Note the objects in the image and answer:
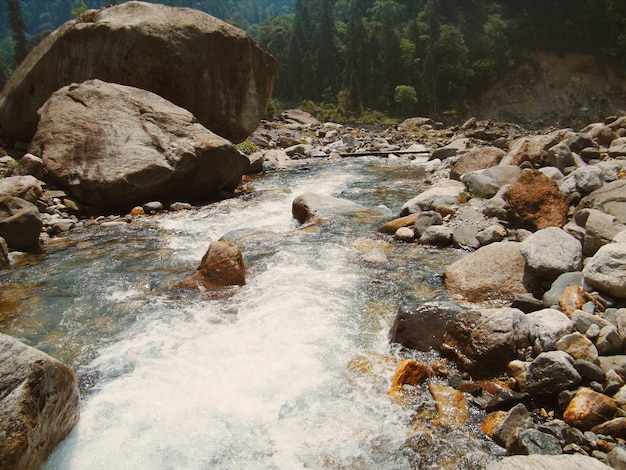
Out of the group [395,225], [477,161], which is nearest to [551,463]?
[395,225]

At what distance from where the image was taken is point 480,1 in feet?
253

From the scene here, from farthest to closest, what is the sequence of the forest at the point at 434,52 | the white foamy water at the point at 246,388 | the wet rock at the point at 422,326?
the forest at the point at 434,52, the wet rock at the point at 422,326, the white foamy water at the point at 246,388

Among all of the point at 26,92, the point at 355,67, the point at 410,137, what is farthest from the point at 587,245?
the point at 355,67

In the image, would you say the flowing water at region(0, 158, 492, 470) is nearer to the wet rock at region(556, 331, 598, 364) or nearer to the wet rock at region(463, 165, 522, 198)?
the wet rock at region(556, 331, 598, 364)

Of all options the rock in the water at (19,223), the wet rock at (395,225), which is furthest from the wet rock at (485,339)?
the rock in the water at (19,223)

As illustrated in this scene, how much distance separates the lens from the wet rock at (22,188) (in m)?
9.72

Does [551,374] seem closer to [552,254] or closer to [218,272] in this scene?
[552,254]

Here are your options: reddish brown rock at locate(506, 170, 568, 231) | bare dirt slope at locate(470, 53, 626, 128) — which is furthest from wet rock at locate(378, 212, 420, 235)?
bare dirt slope at locate(470, 53, 626, 128)

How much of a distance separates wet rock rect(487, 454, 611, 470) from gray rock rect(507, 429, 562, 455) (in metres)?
0.32

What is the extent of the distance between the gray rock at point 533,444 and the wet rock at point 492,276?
8.99 feet

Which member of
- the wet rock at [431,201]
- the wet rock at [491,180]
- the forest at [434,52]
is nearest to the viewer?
the wet rock at [431,201]

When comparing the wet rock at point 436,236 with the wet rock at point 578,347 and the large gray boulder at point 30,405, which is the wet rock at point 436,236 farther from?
the large gray boulder at point 30,405

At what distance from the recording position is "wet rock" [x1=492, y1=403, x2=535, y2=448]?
3812 millimetres

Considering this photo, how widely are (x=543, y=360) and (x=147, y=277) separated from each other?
6.30 meters
